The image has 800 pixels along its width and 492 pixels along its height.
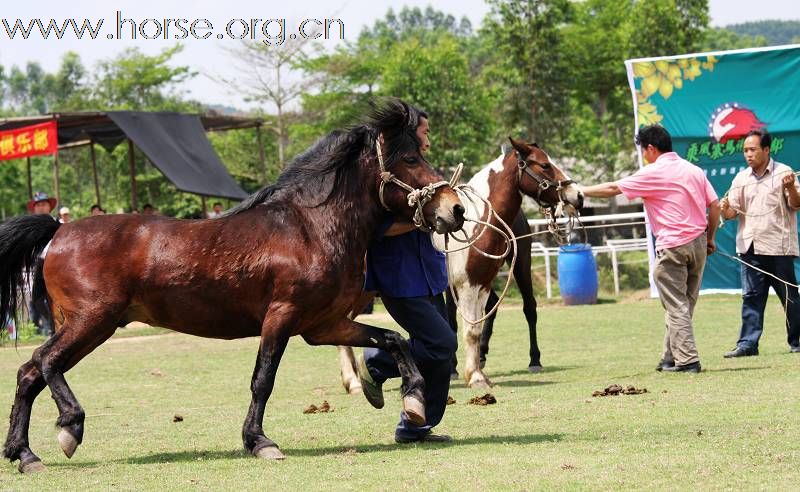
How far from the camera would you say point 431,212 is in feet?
24.1

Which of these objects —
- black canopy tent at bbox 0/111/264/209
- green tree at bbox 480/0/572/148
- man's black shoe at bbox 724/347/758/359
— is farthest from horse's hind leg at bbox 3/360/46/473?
green tree at bbox 480/0/572/148

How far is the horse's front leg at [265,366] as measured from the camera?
7352mm

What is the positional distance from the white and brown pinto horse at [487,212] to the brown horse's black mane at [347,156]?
3.18 m

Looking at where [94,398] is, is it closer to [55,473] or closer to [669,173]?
[55,473]

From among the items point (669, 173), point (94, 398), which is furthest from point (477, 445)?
point (94, 398)

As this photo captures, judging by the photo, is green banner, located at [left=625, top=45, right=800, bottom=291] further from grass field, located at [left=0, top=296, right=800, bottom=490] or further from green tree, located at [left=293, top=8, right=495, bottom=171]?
green tree, located at [left=293, top=8, right=495, bottom=171]

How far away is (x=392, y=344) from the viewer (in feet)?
25.0

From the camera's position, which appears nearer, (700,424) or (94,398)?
(700,424)

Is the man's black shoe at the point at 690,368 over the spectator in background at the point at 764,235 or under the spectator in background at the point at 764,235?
under

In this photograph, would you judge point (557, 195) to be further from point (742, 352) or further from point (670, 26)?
point (670, 26)

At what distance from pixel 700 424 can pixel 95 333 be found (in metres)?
4.07

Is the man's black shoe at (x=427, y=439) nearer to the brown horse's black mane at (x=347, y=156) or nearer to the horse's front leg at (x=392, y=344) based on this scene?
the horse's front leg at (x=392, y=344)

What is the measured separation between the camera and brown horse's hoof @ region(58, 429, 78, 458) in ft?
23.6

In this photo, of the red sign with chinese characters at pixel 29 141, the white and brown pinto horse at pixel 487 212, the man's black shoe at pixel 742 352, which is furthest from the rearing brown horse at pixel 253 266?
the red sign with chinese characters at pixel 29 141
